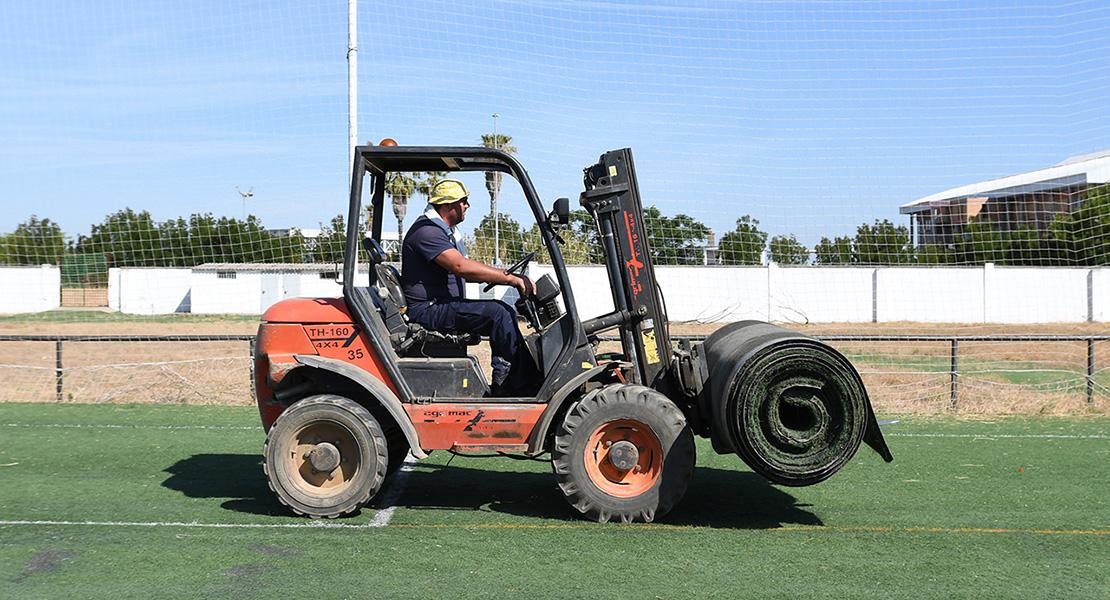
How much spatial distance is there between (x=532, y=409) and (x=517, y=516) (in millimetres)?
745

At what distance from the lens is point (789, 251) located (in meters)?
12.8

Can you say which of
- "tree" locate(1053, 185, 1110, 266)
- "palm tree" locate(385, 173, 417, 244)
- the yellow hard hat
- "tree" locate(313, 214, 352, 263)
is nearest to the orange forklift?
the yellow hard hat

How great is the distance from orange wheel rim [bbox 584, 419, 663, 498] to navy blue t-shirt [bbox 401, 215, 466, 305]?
1.42 metres

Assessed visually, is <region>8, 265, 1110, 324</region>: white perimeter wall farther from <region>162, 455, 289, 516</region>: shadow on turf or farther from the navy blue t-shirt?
<region>162, 455, 289, 516</region>: shadow on turf

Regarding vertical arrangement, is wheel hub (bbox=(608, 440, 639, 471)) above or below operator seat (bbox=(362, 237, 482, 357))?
below

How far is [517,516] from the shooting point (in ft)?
20.2

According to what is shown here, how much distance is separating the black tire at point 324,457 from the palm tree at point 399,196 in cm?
179

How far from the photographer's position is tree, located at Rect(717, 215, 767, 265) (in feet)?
42.2

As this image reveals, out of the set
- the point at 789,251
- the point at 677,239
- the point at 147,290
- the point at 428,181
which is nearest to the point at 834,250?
the point at 789,251

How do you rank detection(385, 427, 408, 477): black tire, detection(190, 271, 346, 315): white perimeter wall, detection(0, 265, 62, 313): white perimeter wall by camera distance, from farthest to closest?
1. detection(190, 271, 346, 315): white perimeter wall
2. detection(0, 265, 62, 313): white perimeter wall
3. detection(385, 427, 408, 477): black tire

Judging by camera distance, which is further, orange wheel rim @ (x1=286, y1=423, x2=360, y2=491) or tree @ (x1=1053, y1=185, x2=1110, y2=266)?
tree @ (x1=1053, y1=185, x2=1110, y2=266)

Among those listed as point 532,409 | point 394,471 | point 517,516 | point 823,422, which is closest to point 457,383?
point 532,409

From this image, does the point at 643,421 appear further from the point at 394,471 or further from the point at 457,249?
the point at 394,471

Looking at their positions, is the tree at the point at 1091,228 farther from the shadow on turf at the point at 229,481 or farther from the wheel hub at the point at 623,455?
the shadow on turf at the point at 229,481
